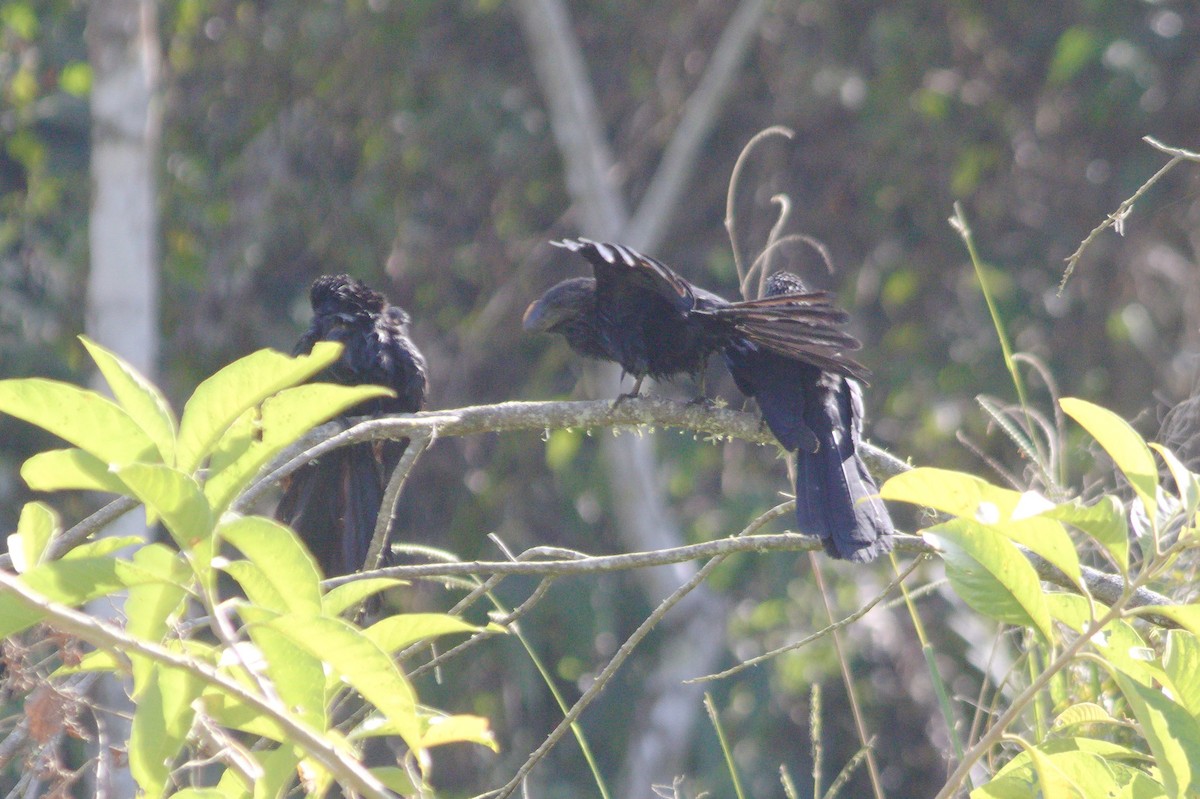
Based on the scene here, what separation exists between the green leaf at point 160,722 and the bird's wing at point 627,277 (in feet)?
7.25

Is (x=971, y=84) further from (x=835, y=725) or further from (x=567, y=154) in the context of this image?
(x=835, y=725)

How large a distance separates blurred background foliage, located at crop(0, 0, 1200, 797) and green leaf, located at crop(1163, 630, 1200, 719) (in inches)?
308

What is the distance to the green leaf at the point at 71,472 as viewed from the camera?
1.68 m

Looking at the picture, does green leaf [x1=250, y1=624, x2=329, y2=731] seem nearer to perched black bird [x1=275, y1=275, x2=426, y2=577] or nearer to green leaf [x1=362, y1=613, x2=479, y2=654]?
green leaf [x1=362, y1=613, x2=479, y2=654]

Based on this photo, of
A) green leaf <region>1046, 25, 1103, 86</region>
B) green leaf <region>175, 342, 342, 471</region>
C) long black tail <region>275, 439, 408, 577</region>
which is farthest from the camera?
green leaf <region>1046, 25, 1103, 86</region>

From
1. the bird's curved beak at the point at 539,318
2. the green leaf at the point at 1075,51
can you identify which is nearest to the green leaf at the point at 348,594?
the bird's curved beak at the point at 539,318

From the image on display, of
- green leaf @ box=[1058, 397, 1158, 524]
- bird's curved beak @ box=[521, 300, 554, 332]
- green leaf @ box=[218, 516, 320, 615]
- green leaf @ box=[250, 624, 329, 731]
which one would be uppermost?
bird's curved beak @ box=[521, 300, 554, 332]

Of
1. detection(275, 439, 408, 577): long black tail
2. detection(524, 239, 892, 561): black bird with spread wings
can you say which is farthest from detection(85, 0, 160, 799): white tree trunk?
detection(524, 239, 892, 561): black bird with spread wings

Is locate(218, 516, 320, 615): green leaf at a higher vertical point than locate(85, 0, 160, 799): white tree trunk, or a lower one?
lower

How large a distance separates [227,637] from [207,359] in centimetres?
887

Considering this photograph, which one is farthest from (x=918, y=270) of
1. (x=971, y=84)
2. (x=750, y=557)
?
(x=750, y=557)

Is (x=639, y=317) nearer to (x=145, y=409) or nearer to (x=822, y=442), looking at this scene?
(x=822, y=442)

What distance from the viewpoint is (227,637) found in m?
1.70

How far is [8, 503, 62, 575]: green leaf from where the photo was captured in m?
1.84
